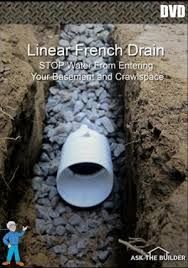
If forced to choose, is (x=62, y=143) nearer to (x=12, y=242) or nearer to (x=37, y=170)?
(x=37, y=170)

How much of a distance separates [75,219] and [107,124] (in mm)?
345

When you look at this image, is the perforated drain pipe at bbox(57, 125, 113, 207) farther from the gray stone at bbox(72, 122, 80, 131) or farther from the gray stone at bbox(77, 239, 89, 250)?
the gray stone at bbox(77, 239, 89, 250)

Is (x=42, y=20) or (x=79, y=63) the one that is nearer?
(x=79, y=63)

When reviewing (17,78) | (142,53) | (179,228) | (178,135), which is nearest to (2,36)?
(17,78)

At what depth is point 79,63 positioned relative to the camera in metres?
1.45

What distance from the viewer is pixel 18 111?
1555 millimetres

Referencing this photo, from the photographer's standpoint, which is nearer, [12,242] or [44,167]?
[12,242]

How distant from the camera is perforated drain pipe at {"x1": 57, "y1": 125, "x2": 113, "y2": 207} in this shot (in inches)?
62.9

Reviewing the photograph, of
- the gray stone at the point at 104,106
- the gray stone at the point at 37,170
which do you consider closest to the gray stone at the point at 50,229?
the gray stone at the point at 37,170

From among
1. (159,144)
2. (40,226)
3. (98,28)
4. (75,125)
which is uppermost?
(98,28)

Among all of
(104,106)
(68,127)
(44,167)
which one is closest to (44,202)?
(44,167)

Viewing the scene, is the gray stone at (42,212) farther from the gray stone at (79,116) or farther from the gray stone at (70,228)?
the gray stone at (79,116)

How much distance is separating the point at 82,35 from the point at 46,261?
73 cm

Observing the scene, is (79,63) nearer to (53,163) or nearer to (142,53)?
(142,53)
